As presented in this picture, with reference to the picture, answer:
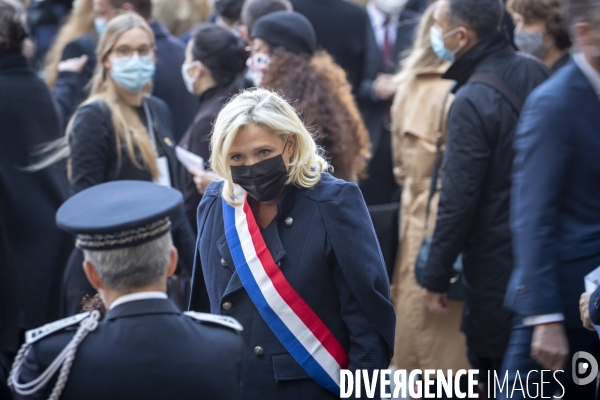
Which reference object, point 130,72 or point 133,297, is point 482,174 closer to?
point 130,72

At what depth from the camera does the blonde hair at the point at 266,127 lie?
324cm

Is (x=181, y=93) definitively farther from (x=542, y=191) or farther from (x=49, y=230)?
(x=542, y=191)

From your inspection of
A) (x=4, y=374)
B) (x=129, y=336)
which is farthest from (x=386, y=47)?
(x=129, y=336)

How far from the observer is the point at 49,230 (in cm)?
549

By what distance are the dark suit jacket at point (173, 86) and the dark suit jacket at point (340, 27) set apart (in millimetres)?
1049

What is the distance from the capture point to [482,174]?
4.57 meters

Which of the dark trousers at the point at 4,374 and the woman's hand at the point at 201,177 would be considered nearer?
the dark trousers at the point at 4,374

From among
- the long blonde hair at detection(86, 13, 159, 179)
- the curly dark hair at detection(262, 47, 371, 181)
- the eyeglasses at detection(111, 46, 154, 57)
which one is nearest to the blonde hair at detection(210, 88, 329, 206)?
the curly dark hair at detection(262, 47, 371, 181)

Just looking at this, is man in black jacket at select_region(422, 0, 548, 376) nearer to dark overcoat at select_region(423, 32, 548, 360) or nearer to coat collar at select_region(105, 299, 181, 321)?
dark overcoat at select_region(423, 32, 548, 360)

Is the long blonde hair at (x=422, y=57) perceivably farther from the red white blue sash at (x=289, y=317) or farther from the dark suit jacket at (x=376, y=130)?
the red white blue sash at (x=289, y=317)

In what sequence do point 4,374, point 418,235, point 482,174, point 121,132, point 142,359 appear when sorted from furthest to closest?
1. point 418,235
2. point 121,132
3. point 482,174
4. point 4,374
5. point 142,359

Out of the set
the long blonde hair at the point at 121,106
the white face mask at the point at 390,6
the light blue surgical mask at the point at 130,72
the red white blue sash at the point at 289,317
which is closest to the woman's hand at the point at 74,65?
the long blonde hair at the point at 121,106

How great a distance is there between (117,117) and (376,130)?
2679 mm

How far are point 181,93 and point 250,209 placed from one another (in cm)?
348
